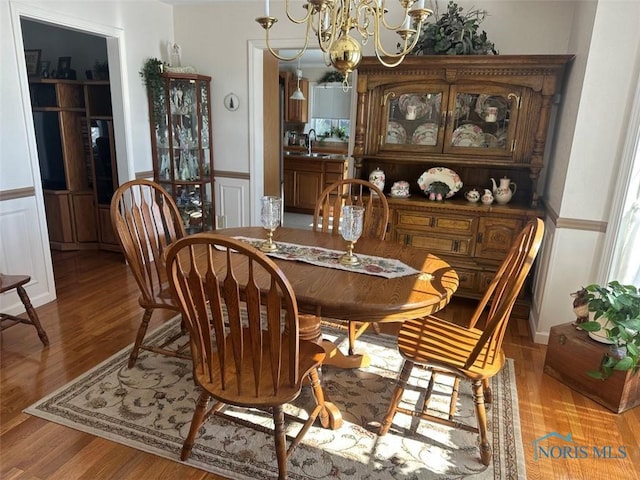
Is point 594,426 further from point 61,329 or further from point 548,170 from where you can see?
point 61,329

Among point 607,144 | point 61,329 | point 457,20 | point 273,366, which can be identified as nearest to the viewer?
point 273,366

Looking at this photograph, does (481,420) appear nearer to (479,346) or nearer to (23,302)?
(479,346)

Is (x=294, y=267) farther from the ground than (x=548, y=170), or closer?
closer

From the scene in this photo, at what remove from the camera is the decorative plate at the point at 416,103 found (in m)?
3.29

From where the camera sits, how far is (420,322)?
2.06 m

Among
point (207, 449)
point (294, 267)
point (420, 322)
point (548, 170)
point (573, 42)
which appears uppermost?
point (573, 42)

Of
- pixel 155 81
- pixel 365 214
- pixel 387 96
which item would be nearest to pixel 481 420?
pixel 365 214

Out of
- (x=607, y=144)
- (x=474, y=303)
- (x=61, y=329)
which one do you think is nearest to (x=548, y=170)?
(x=607, y=144)

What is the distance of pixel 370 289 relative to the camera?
1710 mm

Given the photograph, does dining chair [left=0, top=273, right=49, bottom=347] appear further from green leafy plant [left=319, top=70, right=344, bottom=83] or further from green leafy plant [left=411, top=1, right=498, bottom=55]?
green leafy plant [left=319, top=70, right=344, bottom=83]

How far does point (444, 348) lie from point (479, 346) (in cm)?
24

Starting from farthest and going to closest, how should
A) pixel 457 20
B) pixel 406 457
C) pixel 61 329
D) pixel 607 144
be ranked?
pixel 457 20 < pixel 61 329 < pixel 607 144 < pixel 406 457

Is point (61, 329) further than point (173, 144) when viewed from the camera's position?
No

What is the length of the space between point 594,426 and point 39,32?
5635mm
